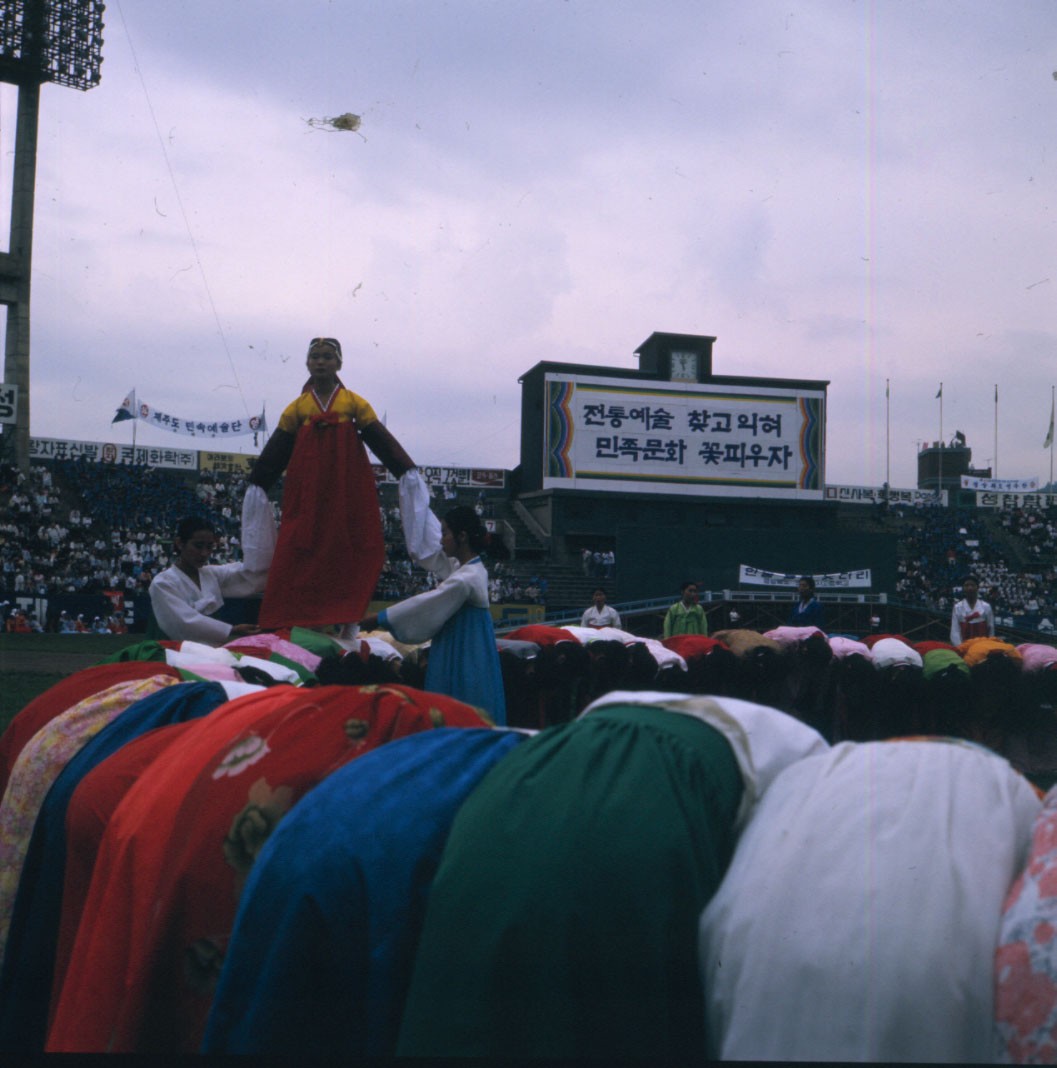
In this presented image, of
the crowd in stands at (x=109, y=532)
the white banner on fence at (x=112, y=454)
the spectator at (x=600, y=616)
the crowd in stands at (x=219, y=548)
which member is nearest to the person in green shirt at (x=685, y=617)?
the spectator at (x=600, y=616)

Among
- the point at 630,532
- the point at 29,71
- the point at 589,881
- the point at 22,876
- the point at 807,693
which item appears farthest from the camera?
the point at 29,71

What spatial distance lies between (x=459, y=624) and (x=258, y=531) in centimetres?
96

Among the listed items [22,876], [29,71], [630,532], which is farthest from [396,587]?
[22,876]

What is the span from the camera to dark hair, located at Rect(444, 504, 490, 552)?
11.4ft

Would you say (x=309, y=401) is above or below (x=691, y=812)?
above

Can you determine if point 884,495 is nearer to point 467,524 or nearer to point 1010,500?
point 1010,500

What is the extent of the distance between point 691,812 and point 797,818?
10 centimetres

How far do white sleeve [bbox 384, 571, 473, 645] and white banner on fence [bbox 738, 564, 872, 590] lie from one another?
1340cm

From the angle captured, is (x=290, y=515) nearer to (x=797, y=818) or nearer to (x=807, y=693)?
(x=807, y=693)

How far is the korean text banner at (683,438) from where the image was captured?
23.3 metres

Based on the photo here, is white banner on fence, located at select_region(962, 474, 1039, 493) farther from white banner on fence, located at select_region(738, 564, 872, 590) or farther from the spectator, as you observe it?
the spectator

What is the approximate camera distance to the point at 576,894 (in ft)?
3.00

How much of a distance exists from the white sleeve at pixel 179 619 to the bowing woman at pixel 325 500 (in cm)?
20

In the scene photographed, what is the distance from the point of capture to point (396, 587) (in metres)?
19.1
